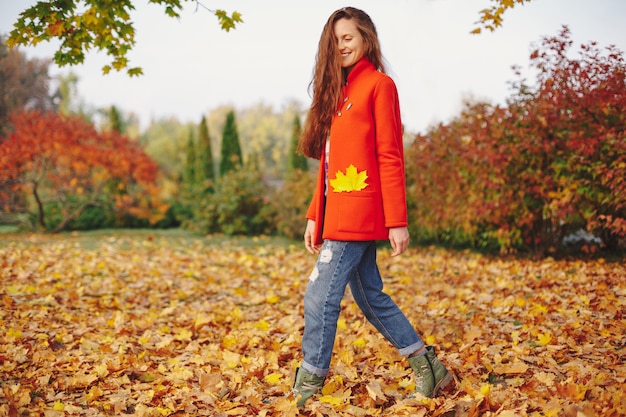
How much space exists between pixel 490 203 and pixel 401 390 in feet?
15.5

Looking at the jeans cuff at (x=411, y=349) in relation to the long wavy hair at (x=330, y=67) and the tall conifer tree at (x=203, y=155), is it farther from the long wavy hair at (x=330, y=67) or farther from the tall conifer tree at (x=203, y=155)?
the tall conifer tree at (x=203, y=155)

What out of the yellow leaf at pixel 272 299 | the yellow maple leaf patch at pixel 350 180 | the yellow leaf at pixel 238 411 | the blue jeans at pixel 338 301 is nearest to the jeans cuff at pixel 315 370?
the blue jeans at pixel 338 301

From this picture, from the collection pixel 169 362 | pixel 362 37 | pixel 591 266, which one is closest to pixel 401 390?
pixel 169 362

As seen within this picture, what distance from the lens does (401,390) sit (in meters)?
2.71

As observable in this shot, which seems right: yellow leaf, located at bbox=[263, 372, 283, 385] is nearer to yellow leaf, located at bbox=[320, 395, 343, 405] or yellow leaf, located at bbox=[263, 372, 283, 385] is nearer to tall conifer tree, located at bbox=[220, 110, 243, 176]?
yellow leaf, located at bbox=[320, 395, 343, 405]

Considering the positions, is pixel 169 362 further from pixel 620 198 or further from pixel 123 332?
pixel 620 198

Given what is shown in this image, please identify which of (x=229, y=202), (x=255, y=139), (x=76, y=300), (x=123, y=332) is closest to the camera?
(x=123, y=332)

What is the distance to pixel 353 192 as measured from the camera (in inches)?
92.4

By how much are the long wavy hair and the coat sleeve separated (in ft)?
0.66

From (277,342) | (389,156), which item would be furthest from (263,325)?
(389,156)

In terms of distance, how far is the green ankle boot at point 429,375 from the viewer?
250 centimetres

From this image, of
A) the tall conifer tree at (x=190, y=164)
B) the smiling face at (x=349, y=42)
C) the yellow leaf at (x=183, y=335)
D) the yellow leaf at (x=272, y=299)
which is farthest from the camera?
the tall conifer tree at (x=190, y=164)

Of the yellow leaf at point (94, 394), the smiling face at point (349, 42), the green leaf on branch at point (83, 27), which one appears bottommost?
the yellow leaf at point (94, 394)

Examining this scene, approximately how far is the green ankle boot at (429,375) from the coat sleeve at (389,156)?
689 millimetres
